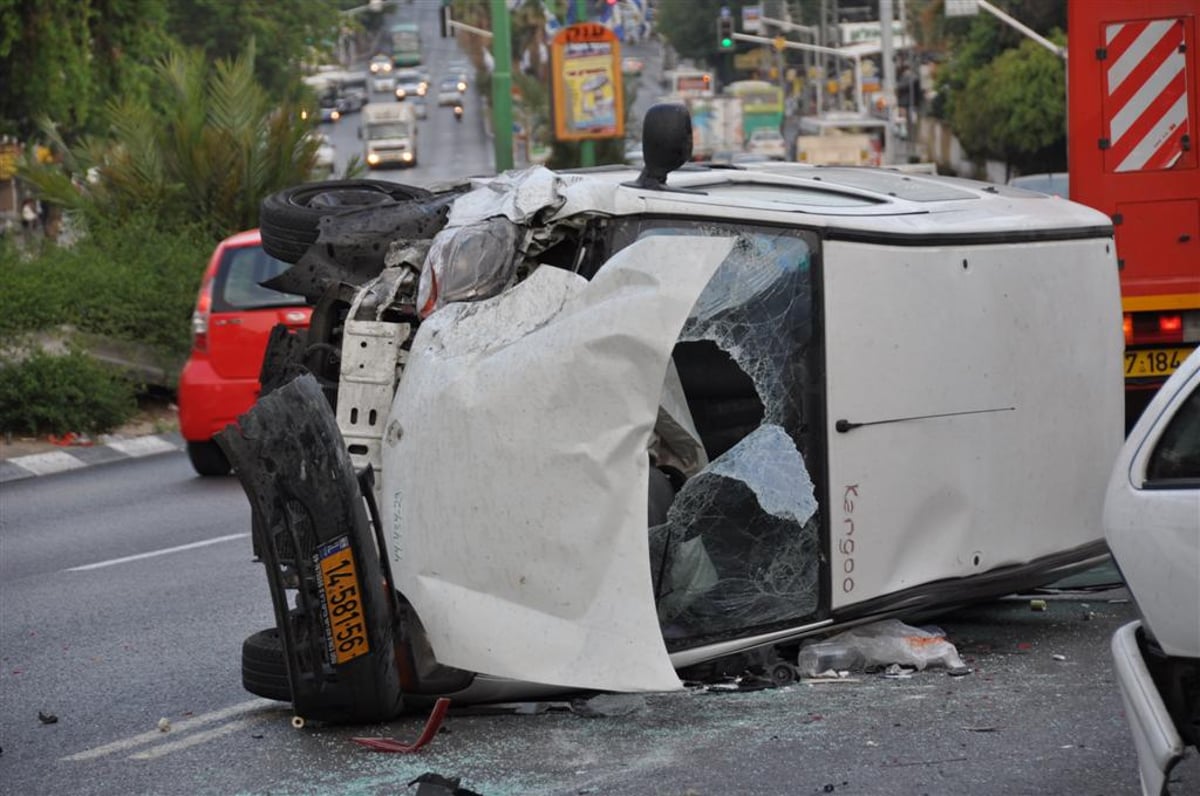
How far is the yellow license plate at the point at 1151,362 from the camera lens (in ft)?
31.8

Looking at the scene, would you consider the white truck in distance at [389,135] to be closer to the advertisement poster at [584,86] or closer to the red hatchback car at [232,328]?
the advertisement poster at [584,86]

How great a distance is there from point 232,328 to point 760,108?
64.4 metres

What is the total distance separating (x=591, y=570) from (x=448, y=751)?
809 millimetres

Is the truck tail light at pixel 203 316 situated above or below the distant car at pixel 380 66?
below

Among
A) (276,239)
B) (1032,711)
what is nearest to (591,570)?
(1032,711)

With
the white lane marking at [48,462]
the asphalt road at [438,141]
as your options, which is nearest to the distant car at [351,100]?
the asphalt road at [438,141]

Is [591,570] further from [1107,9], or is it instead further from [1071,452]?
[1107,9]

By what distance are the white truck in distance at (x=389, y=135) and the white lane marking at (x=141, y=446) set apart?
54041mm

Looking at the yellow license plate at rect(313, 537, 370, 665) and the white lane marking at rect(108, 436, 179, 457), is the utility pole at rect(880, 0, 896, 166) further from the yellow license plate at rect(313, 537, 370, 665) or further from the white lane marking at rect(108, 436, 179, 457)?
the yellow license plate at rect(313, 537, 370, 665)

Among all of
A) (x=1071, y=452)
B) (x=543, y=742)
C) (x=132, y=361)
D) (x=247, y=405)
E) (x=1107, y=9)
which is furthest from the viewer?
(x=132, y=361)

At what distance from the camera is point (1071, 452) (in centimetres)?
694

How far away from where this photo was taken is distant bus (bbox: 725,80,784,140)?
7669 centimetres

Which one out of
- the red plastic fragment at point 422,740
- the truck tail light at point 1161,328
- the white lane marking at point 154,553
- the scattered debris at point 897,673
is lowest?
the white lane marking at point 154,553

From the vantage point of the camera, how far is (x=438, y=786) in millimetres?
5344
